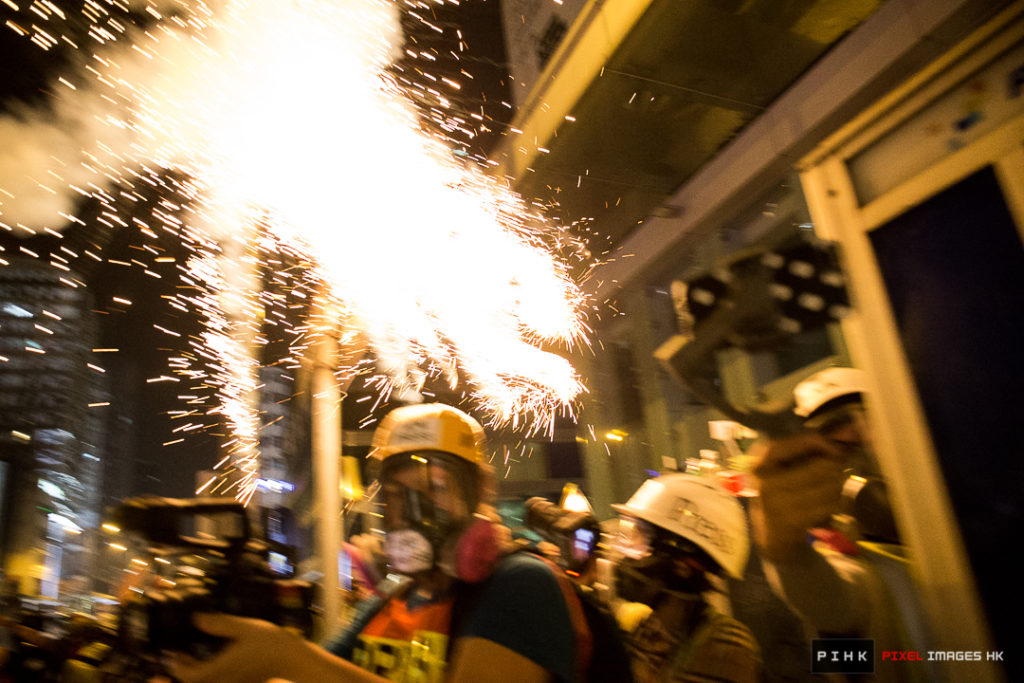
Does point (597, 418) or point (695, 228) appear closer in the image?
point (695, 228)

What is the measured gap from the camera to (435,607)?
2.21 metres

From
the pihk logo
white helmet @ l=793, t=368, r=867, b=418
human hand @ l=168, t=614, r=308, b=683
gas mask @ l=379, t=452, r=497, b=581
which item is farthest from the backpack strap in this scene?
white helmet @ l=793, t=368, r=867, b=418

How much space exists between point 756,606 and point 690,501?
1436 millimetres

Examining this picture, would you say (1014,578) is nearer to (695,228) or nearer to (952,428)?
(952,428)

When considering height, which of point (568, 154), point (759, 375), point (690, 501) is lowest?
point (690, 501)

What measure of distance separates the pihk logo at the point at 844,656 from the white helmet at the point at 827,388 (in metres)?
1.26

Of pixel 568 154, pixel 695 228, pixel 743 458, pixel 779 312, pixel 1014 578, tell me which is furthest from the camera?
pixel 695 228

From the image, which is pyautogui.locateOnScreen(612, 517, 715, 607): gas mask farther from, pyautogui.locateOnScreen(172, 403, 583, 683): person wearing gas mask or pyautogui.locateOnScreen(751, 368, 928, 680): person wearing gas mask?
pyautogui.locateOnScreen(172, 403, 583, 683): person wearing gas mask

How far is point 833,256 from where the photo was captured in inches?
81.0

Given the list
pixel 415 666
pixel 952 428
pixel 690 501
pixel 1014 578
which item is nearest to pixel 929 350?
pixel 952 428

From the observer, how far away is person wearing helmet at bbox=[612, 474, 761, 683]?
9.30 feet

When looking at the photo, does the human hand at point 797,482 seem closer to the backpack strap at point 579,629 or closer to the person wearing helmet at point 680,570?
the person wearing helmet at point 680,570

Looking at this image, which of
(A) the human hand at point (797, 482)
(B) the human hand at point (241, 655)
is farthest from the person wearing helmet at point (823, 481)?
(B) the human hand at point (241, 655)

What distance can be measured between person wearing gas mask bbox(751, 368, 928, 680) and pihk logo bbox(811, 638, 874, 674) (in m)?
0.04
